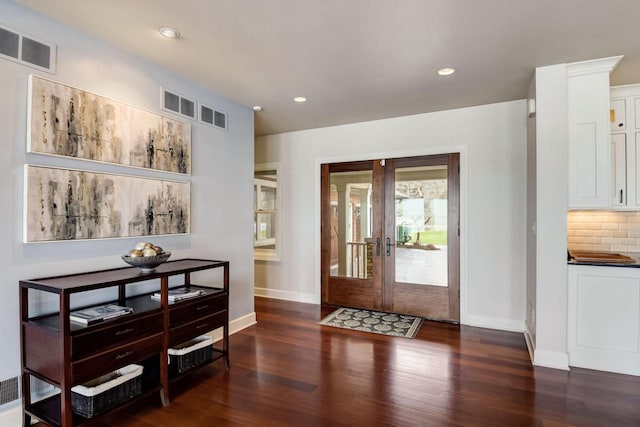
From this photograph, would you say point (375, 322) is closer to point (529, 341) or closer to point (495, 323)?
point (495, 323)

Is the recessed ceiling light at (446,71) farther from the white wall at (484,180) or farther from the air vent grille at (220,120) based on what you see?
the air vent grille at (220,120)

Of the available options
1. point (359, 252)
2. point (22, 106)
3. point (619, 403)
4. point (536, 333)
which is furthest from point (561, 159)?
point (22, 106)

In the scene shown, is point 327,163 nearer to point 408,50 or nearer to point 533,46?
point 408,50

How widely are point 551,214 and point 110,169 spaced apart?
374 cm

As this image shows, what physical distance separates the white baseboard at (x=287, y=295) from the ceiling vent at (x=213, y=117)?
2.72 meters

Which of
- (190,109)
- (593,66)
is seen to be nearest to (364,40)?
(190,109)

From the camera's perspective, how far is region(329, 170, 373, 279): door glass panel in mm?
4758

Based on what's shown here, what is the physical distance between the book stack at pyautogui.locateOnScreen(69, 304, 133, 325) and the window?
10.5 ft

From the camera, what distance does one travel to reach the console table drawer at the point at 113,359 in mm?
1920

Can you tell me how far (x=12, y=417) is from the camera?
6.85 feet

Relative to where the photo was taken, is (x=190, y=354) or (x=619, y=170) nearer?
(x=190, y=354)

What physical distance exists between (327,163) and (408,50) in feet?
8.10

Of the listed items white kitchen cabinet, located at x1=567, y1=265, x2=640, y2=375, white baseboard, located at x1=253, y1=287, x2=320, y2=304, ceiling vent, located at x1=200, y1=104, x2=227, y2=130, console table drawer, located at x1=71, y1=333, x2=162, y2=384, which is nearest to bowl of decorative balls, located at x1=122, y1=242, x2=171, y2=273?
console table drawer, located at x1=71, y1=333, x2=162, y2=384

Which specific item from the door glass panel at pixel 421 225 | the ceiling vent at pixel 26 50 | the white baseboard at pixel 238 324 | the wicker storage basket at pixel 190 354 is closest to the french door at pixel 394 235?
the door glass panel at pixel 421 225
